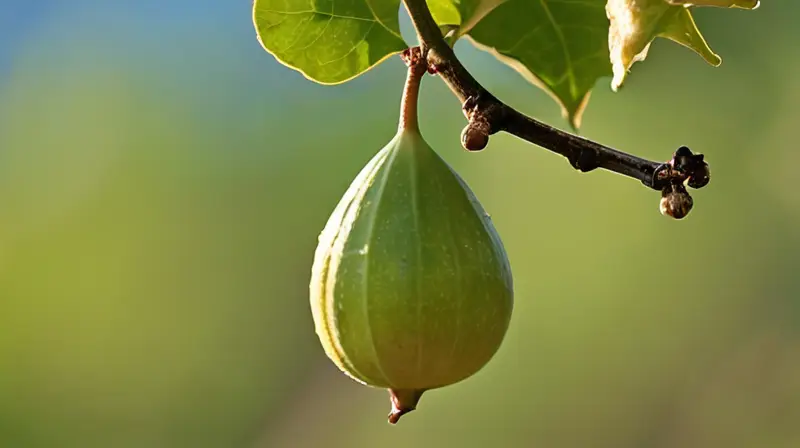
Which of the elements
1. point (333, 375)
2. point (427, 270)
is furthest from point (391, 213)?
point (333, 375)

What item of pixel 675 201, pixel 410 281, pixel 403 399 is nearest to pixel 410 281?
pixel 410 281

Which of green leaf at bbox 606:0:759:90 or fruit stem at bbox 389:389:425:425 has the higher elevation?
green leaf at bbox 606:0:759:90

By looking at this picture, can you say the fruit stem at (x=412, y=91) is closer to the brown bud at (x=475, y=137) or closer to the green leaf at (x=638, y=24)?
the brown bud at (x=475, y=137)

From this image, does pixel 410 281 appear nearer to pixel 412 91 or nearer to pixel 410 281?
pixel 410 281

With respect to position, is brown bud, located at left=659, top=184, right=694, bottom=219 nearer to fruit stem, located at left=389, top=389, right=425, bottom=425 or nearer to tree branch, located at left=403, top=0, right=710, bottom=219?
tree branch, located at left=403, top=0, right=710, bottom=219

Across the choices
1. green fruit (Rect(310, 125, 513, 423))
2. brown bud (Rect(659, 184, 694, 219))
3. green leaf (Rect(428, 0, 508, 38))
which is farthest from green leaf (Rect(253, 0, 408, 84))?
brown bud (Rect(659, 184, 694, 219))

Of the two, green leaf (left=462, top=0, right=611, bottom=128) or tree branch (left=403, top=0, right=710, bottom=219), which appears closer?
tree branch (left=403, top=0, right=710, bottom=219)

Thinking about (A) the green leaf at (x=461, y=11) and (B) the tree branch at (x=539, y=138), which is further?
(A) the green leaf at (x=461, y=11)

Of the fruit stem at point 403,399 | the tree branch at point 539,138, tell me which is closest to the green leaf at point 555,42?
the tree branch at point 539,138
